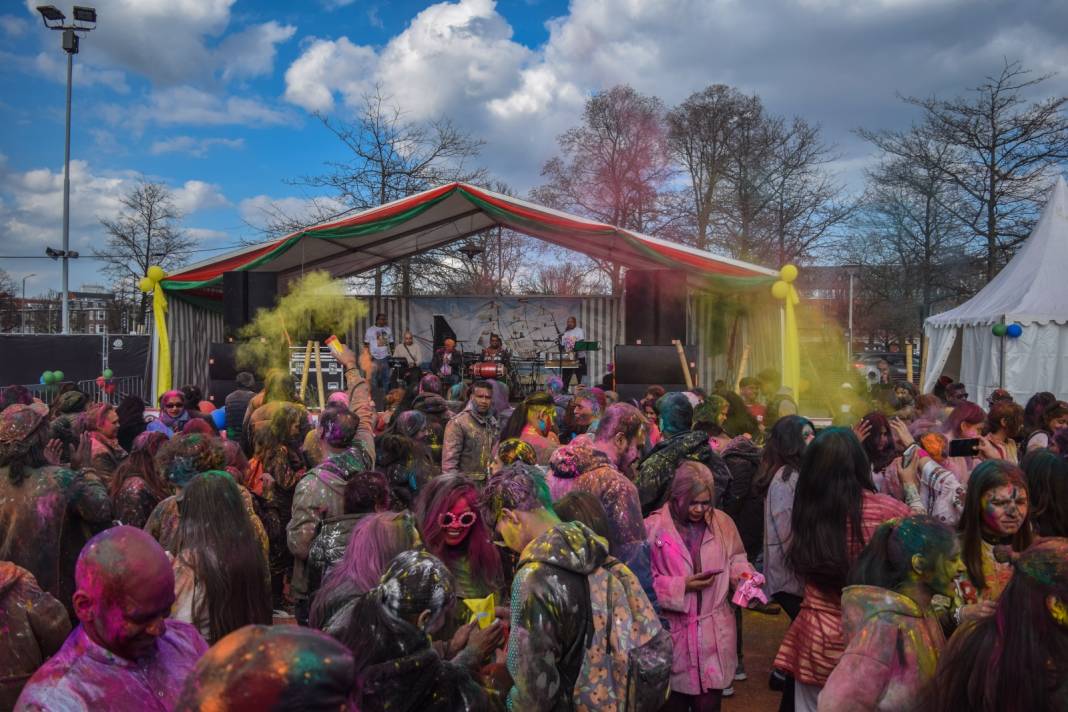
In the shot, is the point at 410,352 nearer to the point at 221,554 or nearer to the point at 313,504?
the point at 313,504

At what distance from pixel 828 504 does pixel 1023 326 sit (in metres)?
12.5

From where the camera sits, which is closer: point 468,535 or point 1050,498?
point 468,535

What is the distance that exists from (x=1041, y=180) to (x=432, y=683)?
76.9 feet

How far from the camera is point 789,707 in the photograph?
331 cm

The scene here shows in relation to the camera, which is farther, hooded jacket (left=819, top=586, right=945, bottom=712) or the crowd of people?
hooded jacket (left=819, top=586, right=945, bottom=712)

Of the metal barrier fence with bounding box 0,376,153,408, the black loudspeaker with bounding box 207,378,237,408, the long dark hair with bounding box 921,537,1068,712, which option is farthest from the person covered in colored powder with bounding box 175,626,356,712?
the black loudspeaker with bounding box 207,378,237,408

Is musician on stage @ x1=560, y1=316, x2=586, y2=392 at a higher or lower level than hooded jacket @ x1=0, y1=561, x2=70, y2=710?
higher

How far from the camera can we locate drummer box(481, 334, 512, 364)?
51.8 ft

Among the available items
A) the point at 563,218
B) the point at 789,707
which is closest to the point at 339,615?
the point at 789,707

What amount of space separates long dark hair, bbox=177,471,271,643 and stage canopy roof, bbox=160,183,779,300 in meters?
9.62

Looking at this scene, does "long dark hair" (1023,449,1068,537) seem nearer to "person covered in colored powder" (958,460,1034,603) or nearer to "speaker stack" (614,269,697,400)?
"person covered in colored powder" (958,460,1034,603)

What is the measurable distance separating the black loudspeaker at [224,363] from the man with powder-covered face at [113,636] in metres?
11.7

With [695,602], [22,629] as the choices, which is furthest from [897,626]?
[22,629]

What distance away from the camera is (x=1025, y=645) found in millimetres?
1602
